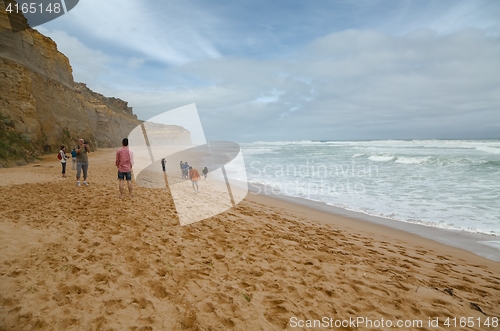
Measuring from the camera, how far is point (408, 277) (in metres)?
4.05

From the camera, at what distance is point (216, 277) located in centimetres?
367

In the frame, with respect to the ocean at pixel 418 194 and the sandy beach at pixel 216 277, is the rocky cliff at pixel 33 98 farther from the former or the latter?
the ocean at pixel 418 194

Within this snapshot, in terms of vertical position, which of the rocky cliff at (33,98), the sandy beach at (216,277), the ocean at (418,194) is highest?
the rocky cliff at (33,98)

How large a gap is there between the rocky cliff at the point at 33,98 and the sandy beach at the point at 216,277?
13886mm

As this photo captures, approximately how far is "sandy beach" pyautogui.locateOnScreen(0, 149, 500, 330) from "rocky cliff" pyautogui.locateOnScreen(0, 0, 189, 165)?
13886 millimetres

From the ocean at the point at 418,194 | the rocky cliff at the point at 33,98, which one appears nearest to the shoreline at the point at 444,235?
the ocean at the point at 418,194

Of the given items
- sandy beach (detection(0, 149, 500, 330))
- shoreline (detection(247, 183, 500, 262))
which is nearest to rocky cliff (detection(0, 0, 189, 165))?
sandy beach (detection(0, 149, 500, 330))

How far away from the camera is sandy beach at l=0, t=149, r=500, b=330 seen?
277 cm

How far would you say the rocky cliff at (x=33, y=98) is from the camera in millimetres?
16016

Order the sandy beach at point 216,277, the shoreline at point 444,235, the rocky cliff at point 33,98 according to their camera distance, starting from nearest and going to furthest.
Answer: the sandy beach at point 216,277 → the shoreline at point 444,235 → the rocky cliff at point 33,98

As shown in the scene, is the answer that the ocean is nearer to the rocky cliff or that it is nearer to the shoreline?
the shoreline

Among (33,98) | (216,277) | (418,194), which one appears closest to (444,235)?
(418,194)

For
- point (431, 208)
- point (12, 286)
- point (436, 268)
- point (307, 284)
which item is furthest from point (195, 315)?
point (431, 208)

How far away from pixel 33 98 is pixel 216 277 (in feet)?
72.4
